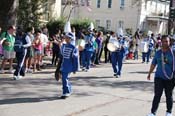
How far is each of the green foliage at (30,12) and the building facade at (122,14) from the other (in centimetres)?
3399

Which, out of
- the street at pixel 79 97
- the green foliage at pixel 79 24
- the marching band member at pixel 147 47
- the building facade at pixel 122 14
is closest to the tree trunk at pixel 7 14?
the street at pixel 79 97

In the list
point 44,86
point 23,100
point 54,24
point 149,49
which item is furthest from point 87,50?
point 54,24

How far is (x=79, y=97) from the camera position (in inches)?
481

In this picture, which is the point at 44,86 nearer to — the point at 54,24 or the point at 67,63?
the point at 67,63

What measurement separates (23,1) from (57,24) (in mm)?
4307

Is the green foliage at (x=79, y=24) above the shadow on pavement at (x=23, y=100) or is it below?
above

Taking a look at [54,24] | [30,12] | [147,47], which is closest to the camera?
[147,47]

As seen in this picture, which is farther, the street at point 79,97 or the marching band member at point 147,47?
the marching band member at point 147,47

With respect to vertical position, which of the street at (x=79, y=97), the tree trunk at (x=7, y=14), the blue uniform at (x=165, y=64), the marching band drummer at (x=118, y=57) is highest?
the tree trunk at (x=7, y=14)

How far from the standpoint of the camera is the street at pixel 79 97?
403 inches

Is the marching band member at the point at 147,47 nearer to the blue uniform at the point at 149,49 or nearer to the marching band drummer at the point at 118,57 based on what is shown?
the blue uniform at the point at 149,49

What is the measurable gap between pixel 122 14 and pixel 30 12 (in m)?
37.9

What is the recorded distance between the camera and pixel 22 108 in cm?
1017

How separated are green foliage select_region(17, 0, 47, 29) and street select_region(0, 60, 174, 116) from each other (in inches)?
440
